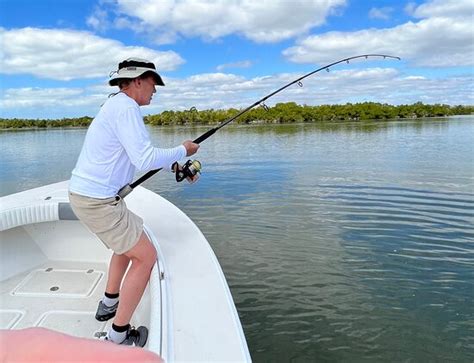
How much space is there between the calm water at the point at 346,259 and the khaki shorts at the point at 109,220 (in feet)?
4.85

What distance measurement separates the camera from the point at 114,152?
2324 mm

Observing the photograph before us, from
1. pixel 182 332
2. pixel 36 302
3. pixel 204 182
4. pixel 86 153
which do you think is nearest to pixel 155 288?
pixel 182 332

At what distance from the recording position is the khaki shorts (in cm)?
236

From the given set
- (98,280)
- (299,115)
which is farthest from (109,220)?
(299,115)

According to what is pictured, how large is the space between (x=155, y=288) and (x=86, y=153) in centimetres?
87

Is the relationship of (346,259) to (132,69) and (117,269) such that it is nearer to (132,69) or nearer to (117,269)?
(117,269)

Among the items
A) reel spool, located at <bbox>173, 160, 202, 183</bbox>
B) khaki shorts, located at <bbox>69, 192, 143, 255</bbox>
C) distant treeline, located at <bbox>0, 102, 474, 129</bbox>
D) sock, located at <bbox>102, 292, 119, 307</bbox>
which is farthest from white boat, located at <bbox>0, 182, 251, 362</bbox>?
distant treeline, located at <bbox>0, 102, 474, 129</bbox>

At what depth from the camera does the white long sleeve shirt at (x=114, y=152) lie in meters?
2.23

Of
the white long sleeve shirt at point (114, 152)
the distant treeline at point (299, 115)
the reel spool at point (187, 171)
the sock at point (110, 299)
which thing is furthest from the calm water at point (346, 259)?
the distant treeline at point (299, 115)

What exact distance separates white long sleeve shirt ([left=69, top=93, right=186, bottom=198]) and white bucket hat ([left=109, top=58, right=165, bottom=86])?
0.40ft

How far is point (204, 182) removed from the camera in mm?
10812

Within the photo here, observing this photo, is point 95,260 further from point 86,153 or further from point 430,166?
point 430,166

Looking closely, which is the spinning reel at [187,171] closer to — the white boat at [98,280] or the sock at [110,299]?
the white boat at [98,280]

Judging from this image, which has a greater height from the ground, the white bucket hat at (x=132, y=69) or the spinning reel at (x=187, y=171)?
the white bucket hat at (x=132, y=69)
